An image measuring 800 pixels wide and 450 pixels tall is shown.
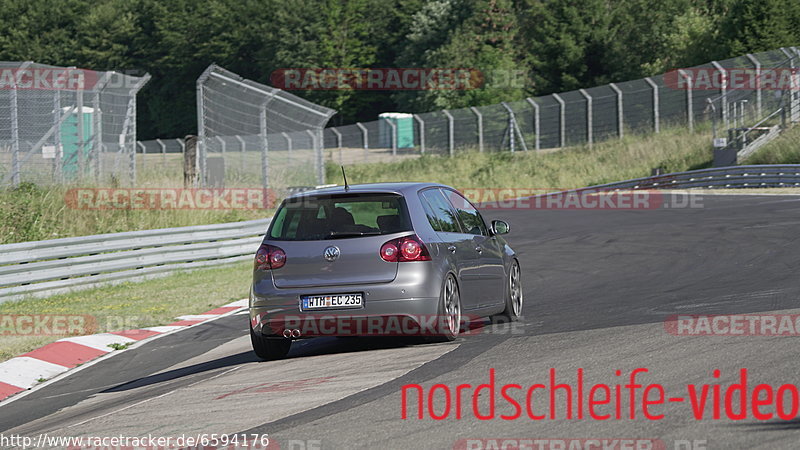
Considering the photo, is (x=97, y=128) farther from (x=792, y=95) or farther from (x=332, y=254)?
(x=792, y=95)

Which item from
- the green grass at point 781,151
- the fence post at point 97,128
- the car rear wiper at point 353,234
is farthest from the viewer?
the green grass at point 781,151

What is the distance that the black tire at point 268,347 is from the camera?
377 inches

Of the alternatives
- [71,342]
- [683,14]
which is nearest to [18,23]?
[683,14]

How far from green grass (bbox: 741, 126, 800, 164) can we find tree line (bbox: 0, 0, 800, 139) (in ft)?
53.3

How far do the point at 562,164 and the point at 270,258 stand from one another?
122ft

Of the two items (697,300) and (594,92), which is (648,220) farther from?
(594,92)

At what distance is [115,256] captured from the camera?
17.4 m

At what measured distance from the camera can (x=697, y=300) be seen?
1141 cm
